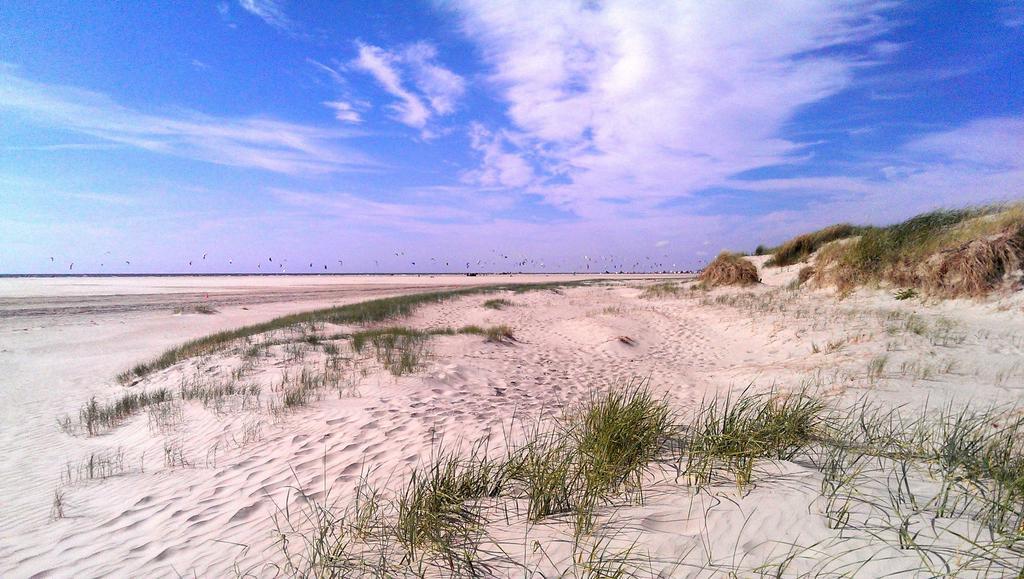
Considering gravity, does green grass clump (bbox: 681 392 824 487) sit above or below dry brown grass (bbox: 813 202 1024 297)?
→ below

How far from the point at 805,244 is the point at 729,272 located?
17.3ft

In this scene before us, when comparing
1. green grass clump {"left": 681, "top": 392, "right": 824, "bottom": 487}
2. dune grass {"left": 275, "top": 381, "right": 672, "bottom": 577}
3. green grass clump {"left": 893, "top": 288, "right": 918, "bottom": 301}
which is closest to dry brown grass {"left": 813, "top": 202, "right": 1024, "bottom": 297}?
green grass clump {"left": 893, "top": 288, "right": 918, "bottom": 301}

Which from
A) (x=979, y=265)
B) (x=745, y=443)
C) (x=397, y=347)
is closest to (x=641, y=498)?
(x=745, y=443)

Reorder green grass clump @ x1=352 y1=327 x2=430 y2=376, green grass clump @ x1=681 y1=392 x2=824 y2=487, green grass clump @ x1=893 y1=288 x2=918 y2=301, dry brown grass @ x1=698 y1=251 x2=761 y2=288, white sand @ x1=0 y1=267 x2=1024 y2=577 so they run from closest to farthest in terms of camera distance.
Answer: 1. white sand @ x1=0 y1=267 x2=1024 y2=577
2. green grass clump @ x1=681 y1=392 x2=824 y2=487
3. green grass clump @ x1=352 y1=327 x2=430 y2=376
4. green grass clump @ x1=893 y1=288 x2=918 y2=301
5. dry brown grass @ x1=698 y1=251 x2=761 y2=288

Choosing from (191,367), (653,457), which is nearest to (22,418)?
(191,367)

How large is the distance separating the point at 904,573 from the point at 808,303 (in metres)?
14.8

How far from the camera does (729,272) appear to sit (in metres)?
21.8

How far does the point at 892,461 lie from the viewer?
3.14 meters

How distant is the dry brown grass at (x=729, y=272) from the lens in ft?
68.9

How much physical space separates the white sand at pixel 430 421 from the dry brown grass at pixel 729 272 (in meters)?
6.78

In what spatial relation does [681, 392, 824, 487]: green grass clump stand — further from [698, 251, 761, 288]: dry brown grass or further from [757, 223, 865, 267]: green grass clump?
[757, 223, 865, 267]: green grass clump

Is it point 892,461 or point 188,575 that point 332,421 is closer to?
point 188,575

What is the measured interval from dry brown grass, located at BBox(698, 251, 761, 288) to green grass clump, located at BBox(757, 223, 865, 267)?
2597mm

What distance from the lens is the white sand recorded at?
2717mm
